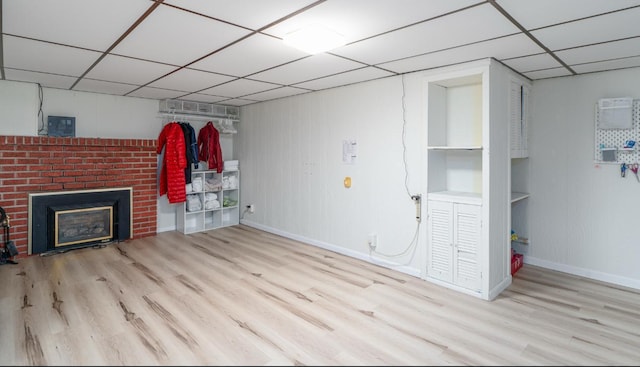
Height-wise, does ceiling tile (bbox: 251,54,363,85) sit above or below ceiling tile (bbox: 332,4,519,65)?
above

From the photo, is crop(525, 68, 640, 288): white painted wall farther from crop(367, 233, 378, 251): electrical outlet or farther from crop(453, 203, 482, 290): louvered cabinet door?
crop(367, 233, 378, 251): electrical outlet

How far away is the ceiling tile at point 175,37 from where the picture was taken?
223 cm

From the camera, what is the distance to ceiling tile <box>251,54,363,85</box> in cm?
316

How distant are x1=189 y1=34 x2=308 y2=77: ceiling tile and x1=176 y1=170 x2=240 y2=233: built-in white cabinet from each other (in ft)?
8.22

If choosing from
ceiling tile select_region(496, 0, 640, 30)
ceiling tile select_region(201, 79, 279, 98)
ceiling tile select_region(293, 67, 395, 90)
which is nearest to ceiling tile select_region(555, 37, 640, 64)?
ceiling tile select_region(496, 0, 640, 30)

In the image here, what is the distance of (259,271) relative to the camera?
3.77 meters

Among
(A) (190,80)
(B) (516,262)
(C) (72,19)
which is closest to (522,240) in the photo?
(B) (516,262)

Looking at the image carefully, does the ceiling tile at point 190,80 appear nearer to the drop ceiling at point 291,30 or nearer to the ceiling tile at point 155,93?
the drop ceiling at point 291,30

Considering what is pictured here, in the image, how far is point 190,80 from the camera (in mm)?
3973

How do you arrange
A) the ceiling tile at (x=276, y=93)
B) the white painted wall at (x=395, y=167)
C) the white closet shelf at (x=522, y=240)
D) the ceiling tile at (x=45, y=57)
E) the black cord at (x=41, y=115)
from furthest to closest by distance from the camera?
the ceiling tile at (x=276, y=93) → the black cord at (x=41, y=115) → the white closet shelf at (x=522, y=240) → the white painted wall at (x=395, y=167) → the ceiling tile at (x=45, y=57)

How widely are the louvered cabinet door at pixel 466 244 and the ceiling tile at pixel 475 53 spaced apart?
4.33 ft

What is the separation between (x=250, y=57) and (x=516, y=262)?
3.47 metres

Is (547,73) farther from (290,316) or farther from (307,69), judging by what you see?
(290,316)

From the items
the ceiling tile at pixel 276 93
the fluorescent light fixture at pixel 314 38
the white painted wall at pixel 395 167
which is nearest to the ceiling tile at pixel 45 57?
the white painted wall at pixel 395 167
